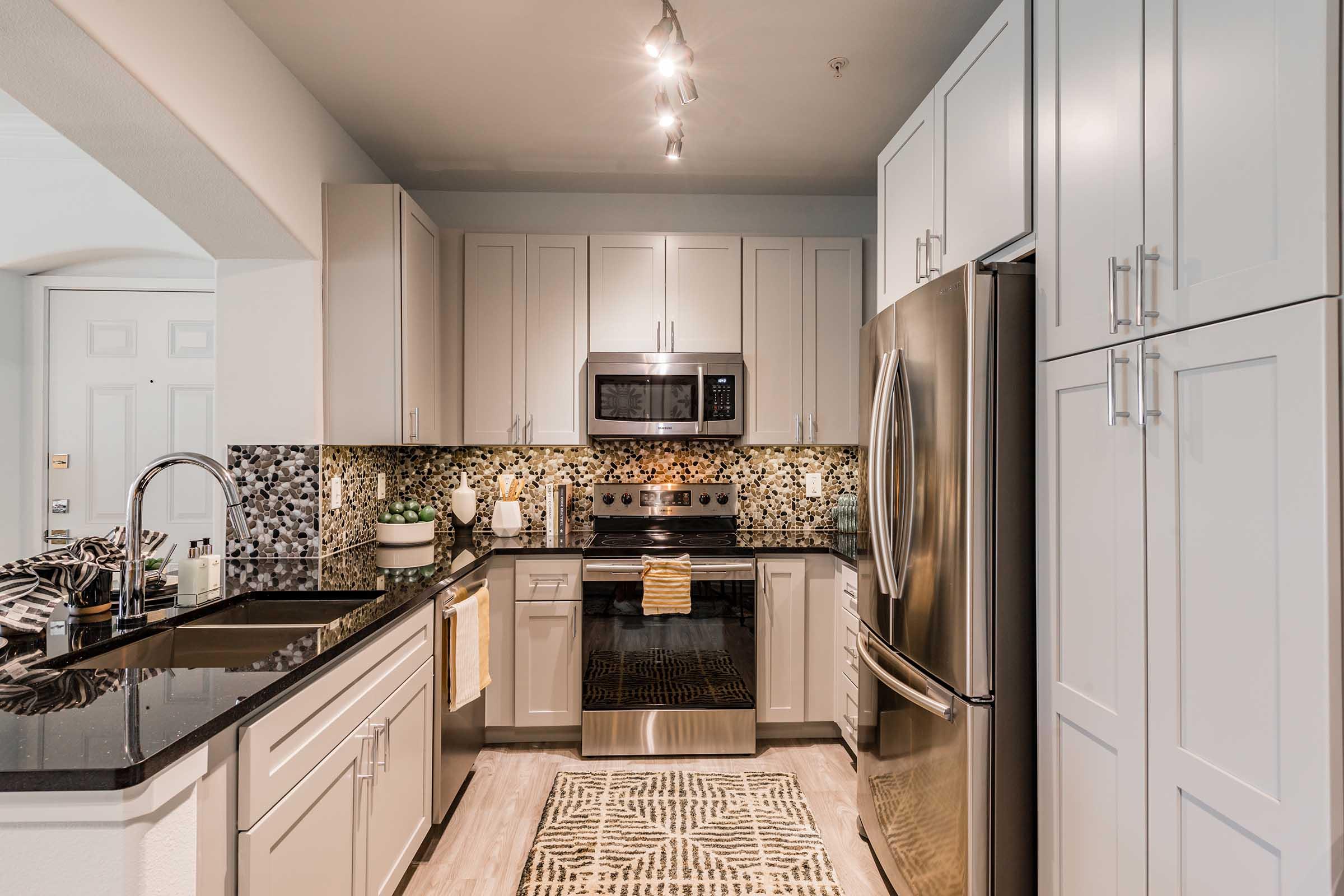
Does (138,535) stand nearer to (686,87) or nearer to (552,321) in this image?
(686,87)

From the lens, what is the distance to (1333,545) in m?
0.93

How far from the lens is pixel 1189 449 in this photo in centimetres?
117

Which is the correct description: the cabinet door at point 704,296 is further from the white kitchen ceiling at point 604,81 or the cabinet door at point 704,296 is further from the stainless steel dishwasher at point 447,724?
the stainless steel dishwasher at point 447,724

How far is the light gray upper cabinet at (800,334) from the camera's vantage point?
3.54 metres

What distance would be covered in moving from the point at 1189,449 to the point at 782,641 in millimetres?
2265

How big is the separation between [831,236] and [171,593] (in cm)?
321

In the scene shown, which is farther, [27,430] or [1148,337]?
[27,430]

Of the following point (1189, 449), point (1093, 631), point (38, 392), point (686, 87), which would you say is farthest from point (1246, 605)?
point (38, 392)

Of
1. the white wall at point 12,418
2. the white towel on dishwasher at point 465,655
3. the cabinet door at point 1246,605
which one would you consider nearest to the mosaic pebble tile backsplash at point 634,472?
the white towel on dishwasher at point 465,655

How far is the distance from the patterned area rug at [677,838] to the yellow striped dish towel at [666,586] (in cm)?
69

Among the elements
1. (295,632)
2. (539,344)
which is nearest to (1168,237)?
(295,632)

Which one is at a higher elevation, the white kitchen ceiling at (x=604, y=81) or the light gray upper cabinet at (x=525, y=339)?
the white kitchen ceiling at (x=604, y=81)

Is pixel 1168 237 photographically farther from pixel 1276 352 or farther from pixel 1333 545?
pixel 1333 545

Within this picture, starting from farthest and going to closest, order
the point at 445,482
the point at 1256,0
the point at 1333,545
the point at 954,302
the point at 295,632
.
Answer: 1. the point at 445,482
2. the point at 295,632
3. the point at 954,302
4. the point at 1256,0
5. the point at 1333,545
